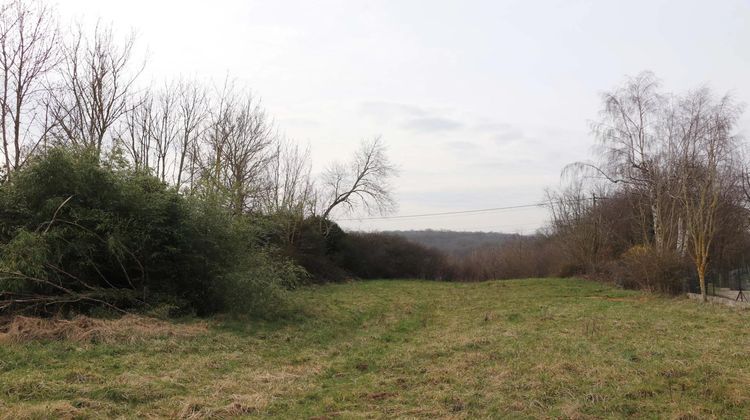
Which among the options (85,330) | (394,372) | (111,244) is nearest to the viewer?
(394,372)

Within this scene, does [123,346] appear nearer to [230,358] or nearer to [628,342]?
[230,358]

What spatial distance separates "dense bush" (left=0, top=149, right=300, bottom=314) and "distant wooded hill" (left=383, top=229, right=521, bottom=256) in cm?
2741

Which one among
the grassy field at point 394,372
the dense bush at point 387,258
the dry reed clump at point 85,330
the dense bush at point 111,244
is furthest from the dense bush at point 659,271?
the dense bush at point 387,258

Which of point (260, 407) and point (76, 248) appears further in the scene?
point (76, 248)

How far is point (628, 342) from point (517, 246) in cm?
3270

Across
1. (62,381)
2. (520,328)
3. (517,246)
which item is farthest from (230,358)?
(517,246)

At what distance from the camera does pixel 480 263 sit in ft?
123

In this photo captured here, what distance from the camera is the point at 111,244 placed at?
930cm

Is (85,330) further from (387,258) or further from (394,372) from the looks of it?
(387,258)

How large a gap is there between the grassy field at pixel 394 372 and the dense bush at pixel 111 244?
1.61 meters

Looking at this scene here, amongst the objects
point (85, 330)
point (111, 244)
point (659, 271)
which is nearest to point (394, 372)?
point (85, 330)

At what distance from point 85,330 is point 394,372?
4572mm

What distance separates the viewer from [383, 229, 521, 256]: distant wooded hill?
136 ft

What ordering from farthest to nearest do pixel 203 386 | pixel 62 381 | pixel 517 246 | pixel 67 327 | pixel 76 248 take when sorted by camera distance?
pixel 517 246
pixel 76 248
pixel 67 327
pixel 203 386
pixel 62 381
